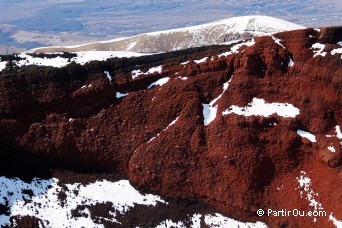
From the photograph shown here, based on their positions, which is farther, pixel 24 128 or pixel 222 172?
pixel 24 128

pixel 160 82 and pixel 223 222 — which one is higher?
pixel 160 82

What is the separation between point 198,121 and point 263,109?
216 inches

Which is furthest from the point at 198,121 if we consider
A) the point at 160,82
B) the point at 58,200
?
the point at 58,200

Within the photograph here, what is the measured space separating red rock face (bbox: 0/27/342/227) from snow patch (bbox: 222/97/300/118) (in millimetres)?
315

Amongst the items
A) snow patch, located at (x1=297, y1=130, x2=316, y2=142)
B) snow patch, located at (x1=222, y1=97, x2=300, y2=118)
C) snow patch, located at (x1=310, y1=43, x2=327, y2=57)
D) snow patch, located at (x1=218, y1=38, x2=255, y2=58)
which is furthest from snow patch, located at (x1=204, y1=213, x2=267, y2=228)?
snow patch, located at (x1=310, y1=43, x2=327, y2=57)

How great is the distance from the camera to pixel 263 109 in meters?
32.5

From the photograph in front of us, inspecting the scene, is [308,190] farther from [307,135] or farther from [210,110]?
[210,110]

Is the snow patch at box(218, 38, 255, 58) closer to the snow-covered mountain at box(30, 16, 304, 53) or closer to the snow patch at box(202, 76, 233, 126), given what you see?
the snow patch at box(202, 76, 233, 126)

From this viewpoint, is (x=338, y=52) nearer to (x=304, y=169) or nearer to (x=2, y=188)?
(x=304, y=169)

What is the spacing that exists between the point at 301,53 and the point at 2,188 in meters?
26.9

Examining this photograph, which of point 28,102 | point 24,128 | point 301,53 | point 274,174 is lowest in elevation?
point 274,174

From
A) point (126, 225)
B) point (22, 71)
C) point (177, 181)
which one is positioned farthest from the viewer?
point (22, 71)

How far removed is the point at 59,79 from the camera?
1341 inches

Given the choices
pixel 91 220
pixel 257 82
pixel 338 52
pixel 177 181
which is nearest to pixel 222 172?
pixel 177 181
